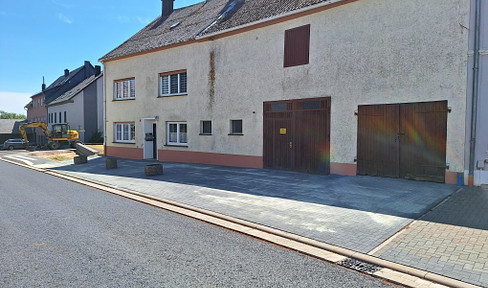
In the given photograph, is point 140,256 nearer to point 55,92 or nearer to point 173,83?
point 173,83

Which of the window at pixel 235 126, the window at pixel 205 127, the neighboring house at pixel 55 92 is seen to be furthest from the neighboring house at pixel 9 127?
the window at pixel 235 126

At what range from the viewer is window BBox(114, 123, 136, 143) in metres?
20.9

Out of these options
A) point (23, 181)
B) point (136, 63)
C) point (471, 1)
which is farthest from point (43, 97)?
point (471, 1)

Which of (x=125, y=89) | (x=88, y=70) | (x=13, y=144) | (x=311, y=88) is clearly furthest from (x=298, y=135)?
(x=88, y=70)

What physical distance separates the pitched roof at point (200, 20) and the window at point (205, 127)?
170 inches

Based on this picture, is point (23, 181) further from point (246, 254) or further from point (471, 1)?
point (471, 1)

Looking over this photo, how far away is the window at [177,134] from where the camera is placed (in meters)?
18.1

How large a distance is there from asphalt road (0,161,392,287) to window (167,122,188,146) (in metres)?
11.0

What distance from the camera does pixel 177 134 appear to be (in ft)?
60.5

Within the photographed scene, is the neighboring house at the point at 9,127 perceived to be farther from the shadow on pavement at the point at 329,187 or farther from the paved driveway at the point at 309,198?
the paved driveway at the point at 309,198

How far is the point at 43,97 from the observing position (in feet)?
174

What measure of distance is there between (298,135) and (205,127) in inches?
227

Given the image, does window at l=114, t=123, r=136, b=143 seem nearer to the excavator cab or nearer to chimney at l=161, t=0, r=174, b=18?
chimney at l=161, t=0, r=174, b=18

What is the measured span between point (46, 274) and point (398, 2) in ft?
38.0
